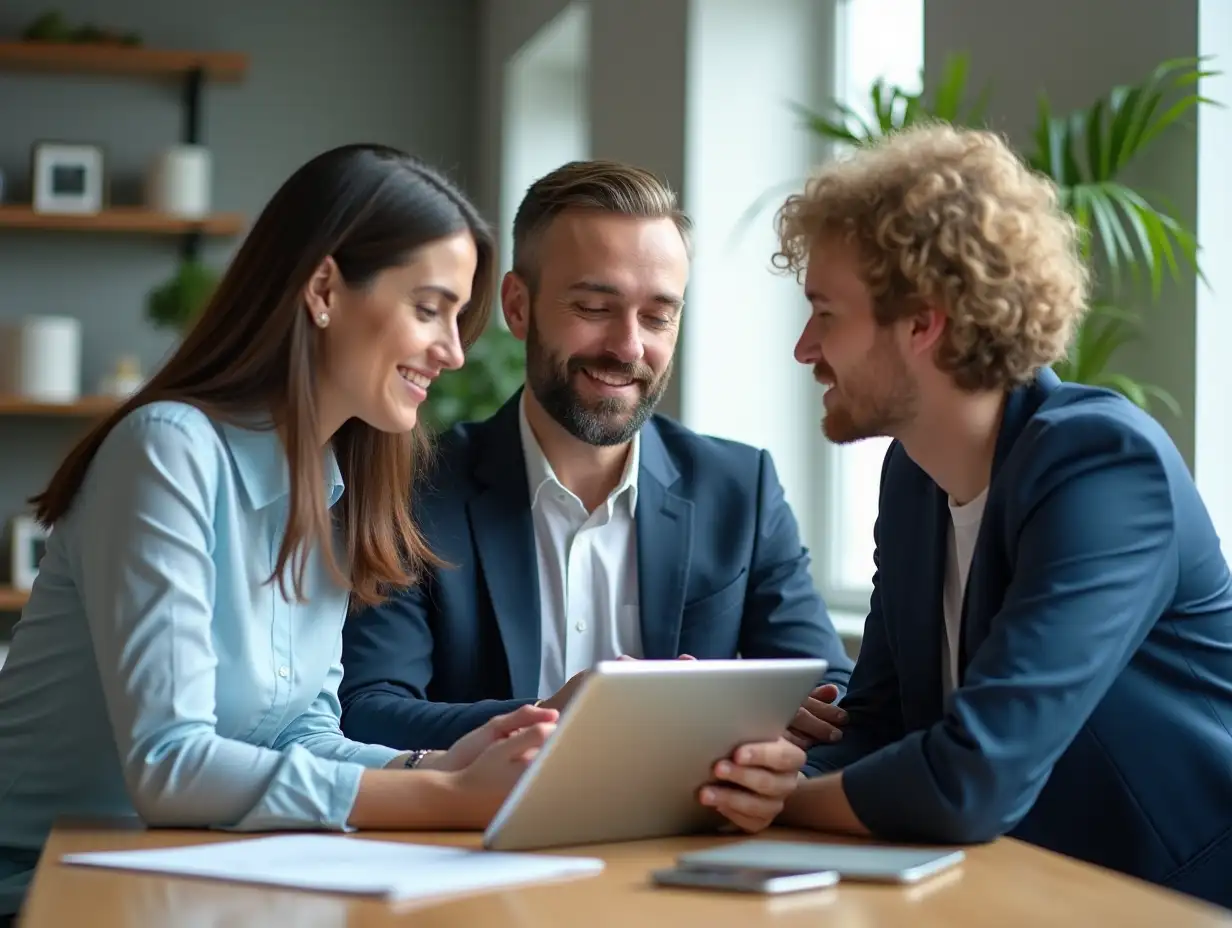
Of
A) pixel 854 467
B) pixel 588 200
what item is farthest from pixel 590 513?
pixel 854 467

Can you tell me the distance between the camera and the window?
4262mm

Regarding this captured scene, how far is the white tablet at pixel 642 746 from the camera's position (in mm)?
1355

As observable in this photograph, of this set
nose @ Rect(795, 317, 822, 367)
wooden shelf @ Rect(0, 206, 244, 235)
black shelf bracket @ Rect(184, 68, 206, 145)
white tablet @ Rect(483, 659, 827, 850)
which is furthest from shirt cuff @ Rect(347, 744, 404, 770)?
black shelf bracket @ Rect(184, 68, 206, 145)

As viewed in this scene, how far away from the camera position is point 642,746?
1.43 metres

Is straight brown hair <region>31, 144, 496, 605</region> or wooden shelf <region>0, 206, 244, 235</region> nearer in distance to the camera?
straight brown hair <region>31, 144, 496, 605</region>

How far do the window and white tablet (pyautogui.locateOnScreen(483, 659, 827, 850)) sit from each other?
108 inches

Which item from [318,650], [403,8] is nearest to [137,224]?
[403,8]

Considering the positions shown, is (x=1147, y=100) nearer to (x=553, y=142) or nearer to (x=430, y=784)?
(x=430, y=784)

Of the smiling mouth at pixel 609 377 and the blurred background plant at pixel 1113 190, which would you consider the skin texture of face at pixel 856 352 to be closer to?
the smiling mouth at pixel 609 377

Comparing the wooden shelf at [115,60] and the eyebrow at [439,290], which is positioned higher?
the wooden shelf at [115,60]

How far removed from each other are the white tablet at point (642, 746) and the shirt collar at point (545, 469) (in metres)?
0.89

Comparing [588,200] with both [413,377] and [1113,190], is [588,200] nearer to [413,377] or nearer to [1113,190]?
[413,377]

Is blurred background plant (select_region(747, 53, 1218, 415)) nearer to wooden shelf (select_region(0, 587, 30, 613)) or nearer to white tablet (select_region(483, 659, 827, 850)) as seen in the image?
white tablet (select_region(483, 659, 827, 850))

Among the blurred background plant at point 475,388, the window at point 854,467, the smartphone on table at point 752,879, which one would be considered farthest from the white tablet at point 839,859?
the blurred background plant at point 475,388
